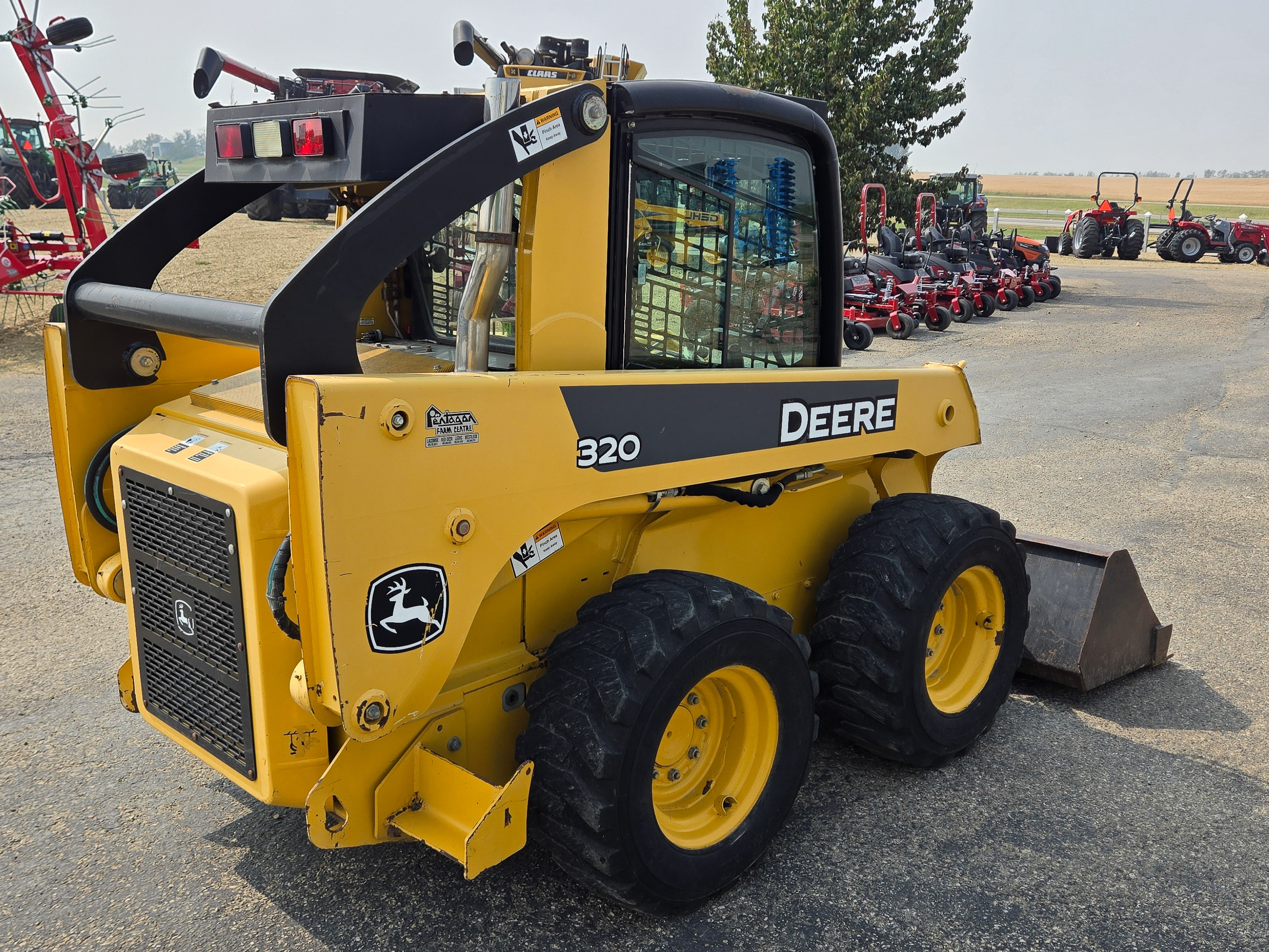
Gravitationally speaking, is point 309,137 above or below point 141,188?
below

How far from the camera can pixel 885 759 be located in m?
3.80

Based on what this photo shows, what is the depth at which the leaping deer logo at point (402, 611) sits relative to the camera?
2.28 m

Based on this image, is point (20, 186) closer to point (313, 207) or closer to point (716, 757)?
point (313, 207)

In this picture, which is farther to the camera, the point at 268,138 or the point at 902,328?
the point at 902,328

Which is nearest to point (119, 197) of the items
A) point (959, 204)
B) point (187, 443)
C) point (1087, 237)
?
point (959, 204)

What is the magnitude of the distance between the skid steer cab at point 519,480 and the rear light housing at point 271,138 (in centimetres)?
2

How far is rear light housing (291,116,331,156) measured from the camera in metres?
2.77

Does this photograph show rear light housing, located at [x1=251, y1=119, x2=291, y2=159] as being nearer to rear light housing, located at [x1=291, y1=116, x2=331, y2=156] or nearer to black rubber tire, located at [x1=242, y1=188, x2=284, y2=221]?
rear light housing, located at [x1=291, y1=116, x2=331, y2=156]

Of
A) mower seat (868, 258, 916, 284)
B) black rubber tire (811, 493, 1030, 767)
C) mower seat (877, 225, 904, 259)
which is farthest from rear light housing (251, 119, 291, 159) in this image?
mower seat (877, 225, 904, 259)

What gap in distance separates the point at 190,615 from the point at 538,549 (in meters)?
1.04

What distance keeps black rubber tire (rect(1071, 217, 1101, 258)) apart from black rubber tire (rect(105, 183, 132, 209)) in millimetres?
30094

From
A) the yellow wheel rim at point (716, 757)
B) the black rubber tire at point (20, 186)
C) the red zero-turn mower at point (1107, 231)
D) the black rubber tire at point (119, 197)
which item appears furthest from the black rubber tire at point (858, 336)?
the black rubber tire at point (119, 197)

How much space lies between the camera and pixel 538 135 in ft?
8.47

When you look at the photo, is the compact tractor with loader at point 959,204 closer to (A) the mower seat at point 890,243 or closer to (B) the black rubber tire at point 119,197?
(A) the mower seat at point 890,243
